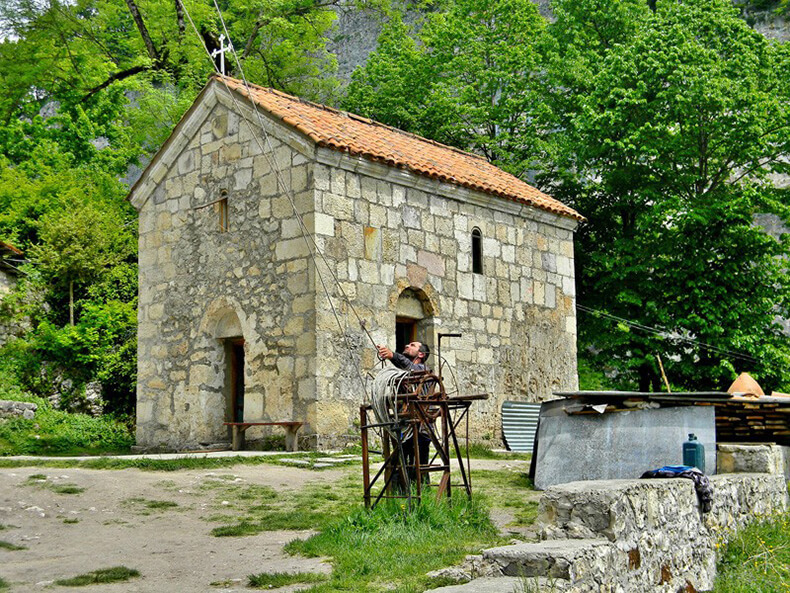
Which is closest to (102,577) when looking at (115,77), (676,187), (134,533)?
(134,533)

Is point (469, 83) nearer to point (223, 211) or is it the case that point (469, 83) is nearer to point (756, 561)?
point (223, 211)

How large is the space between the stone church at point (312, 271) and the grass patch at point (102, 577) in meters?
6.74

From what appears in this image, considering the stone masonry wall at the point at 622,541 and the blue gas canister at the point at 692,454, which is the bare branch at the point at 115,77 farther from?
the stone masonry wall at the point at 622,541

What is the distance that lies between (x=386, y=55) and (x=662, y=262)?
1260 cm

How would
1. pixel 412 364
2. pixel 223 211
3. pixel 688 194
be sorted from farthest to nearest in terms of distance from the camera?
pixel 688 194 < pixel 223 211 < pixel 412 364

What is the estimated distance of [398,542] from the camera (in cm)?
725

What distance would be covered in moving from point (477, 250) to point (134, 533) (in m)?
9.91

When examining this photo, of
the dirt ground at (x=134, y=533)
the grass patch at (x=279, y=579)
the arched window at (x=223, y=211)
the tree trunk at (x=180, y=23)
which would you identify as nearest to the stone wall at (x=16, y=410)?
the arched window at (x=223, y=211)

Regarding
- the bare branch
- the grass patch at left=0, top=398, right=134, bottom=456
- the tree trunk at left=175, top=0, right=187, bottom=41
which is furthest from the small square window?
the tree trunk at left=175, top=0, right=187, bottom=41

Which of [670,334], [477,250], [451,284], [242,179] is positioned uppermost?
[242,179]

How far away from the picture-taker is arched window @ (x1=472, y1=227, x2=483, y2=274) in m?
16.9

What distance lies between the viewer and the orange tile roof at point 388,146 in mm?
14641

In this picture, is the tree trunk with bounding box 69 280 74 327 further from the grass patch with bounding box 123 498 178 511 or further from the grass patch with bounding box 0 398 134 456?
the grass patch with bounding box 123 498 178 511

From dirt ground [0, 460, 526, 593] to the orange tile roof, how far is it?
532 centimetres
